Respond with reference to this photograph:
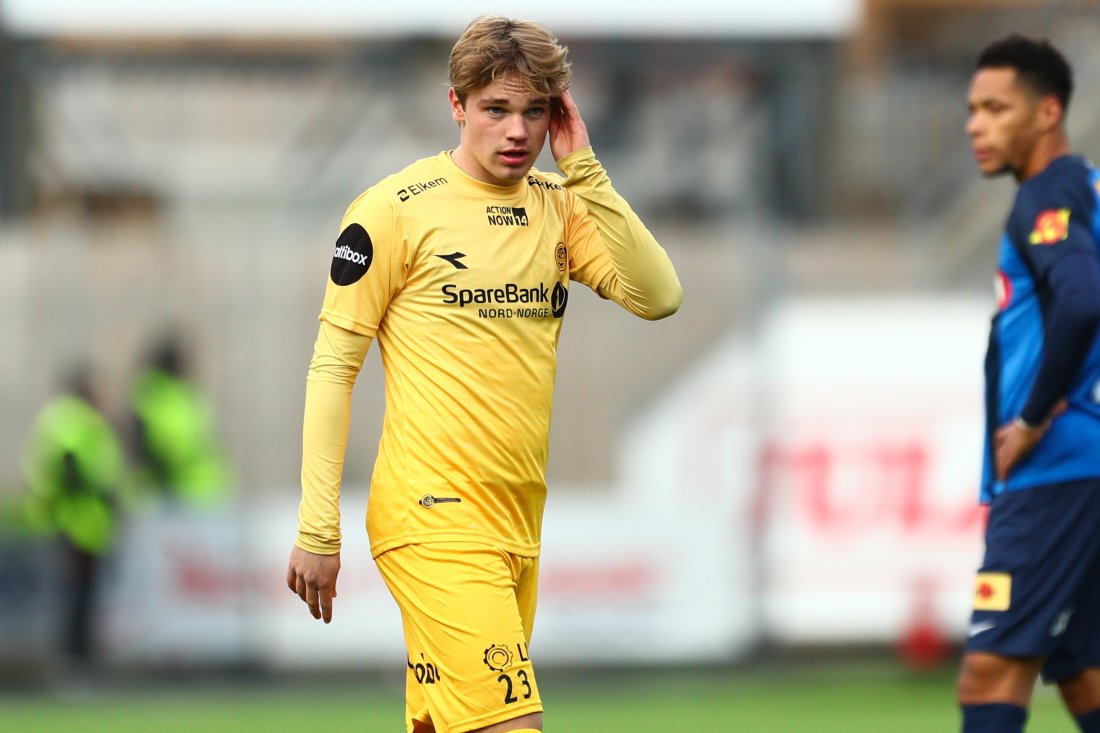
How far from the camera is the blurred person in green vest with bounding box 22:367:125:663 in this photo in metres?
11.7

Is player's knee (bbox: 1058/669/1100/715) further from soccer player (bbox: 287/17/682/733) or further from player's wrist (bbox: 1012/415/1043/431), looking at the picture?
soccer player (bbox: 287/17/682/733)

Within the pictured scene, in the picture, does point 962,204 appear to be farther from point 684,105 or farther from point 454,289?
point 454,289

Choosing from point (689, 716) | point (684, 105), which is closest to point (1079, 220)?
point (689, 716)

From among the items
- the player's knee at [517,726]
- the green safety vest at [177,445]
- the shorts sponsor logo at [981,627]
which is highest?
the green safety vest at [177,445]

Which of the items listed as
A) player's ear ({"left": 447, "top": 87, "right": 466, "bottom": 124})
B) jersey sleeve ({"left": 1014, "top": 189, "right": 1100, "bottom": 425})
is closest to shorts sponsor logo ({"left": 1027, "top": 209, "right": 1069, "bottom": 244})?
jersey sleeve ({"left": 1014, "top": 189, "right": 1100, "bottom": 425})

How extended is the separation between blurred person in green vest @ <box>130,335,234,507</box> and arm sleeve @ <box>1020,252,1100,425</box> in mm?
7566

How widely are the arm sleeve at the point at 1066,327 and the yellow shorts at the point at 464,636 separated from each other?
5.48 feet

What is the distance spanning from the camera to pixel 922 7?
72.6ft

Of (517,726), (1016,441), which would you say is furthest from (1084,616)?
(517,726)

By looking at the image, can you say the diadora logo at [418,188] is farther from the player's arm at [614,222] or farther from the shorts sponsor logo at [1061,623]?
the shorts sponsor logo at [1061,623]

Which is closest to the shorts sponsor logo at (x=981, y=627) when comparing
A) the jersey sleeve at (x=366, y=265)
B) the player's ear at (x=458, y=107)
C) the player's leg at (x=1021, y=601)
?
the player's leg at (x=1021, y=601)

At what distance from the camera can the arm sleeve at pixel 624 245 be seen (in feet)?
16.2

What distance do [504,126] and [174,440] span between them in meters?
7.65

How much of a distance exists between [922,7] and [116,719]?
15.0 m
